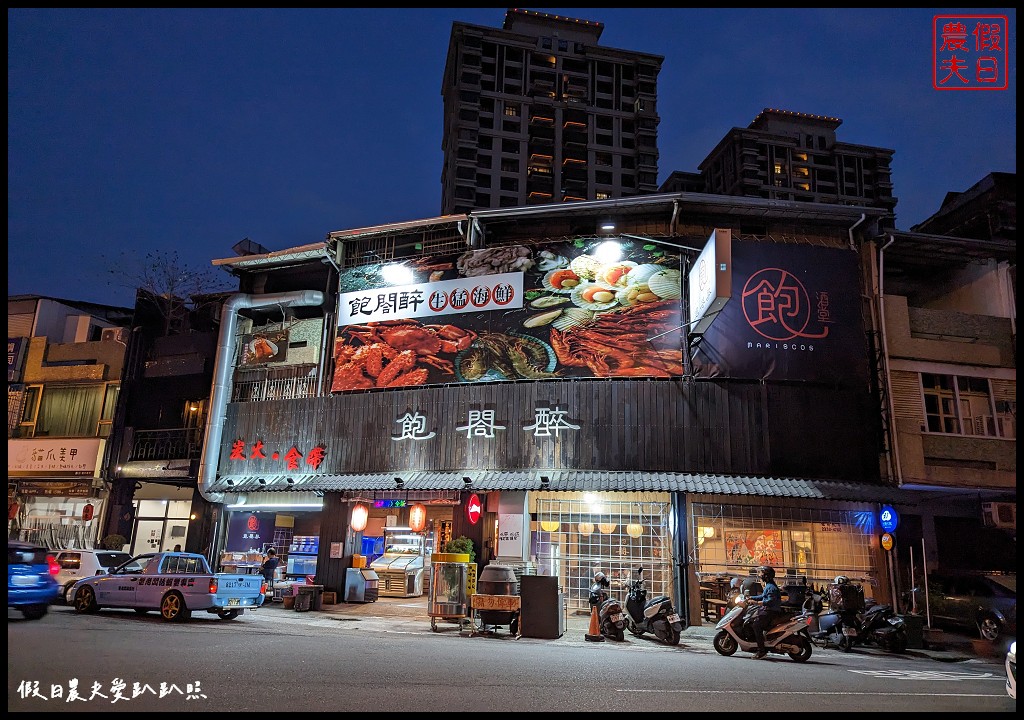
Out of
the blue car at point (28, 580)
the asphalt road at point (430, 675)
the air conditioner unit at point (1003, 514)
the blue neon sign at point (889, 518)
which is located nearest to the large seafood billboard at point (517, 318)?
the blue neon sign at point (889, 518)

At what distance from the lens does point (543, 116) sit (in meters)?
70.9

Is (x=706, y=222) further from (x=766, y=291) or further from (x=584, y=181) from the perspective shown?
(x=584, y=181)

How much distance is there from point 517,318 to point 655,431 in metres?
5.54

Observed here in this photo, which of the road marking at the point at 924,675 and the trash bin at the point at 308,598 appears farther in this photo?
the trash bin at the point at 308,598

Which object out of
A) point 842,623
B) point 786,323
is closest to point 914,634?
point 842,623

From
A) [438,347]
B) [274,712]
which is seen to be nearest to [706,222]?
[438,347]

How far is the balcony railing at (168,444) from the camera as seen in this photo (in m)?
25.5

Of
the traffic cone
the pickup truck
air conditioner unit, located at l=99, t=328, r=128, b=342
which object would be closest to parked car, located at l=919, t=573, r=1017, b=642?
the traffic cone

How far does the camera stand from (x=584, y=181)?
2781 inches

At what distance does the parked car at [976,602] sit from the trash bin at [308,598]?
1693 centimetres

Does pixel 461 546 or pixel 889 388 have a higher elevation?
pixel 889 388

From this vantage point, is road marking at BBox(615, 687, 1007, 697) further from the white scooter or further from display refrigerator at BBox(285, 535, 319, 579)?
display refrigerator at BBox(285, 535, 319, 579)

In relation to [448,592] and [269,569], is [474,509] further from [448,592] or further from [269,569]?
[269,569]

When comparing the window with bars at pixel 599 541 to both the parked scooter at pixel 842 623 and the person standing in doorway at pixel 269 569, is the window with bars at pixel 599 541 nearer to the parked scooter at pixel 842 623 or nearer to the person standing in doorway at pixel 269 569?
the parked scooter at pixel 842 623
